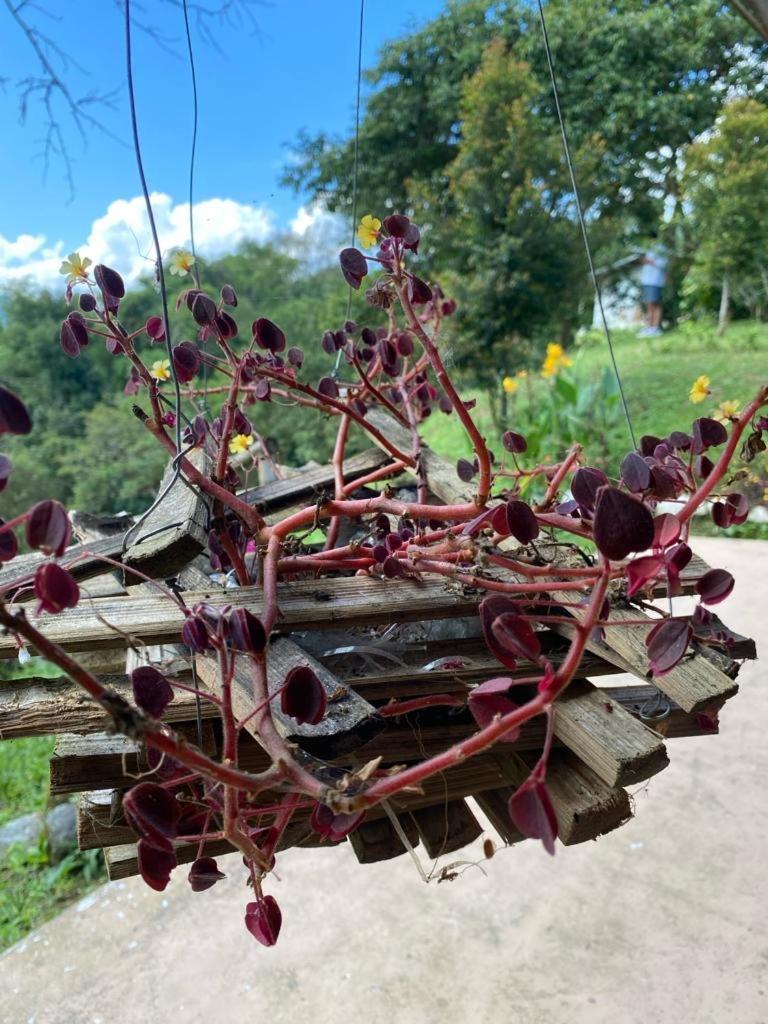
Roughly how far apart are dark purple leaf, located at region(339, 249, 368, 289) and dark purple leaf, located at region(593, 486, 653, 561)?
1.13ft

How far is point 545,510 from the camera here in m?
0.59

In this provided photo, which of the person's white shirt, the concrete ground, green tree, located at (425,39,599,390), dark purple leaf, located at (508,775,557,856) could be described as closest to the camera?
dark purple leaf, located at (508,775,557,856)

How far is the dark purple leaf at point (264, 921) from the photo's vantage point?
408mm

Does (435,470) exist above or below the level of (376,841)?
above

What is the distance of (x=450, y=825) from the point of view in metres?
0.64

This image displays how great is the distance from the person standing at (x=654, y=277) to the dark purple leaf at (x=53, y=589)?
25.7ft

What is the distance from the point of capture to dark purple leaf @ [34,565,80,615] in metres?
0.29

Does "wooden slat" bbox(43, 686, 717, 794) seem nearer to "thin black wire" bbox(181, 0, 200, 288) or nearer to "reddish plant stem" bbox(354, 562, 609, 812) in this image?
"reddish plant stem" bbox(354, 562, 609, 812)

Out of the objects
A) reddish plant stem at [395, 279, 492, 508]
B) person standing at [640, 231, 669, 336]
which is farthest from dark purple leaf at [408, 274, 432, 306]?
person standing at [640, 231, 669, 336]

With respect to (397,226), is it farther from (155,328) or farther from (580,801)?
(580,801)

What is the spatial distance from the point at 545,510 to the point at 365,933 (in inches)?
55.2

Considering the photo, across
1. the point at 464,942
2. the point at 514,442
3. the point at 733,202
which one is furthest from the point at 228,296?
the point at 733,202

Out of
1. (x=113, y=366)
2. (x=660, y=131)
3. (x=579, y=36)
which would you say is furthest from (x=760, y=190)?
(x=113, y=366)

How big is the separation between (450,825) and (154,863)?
0.34m
